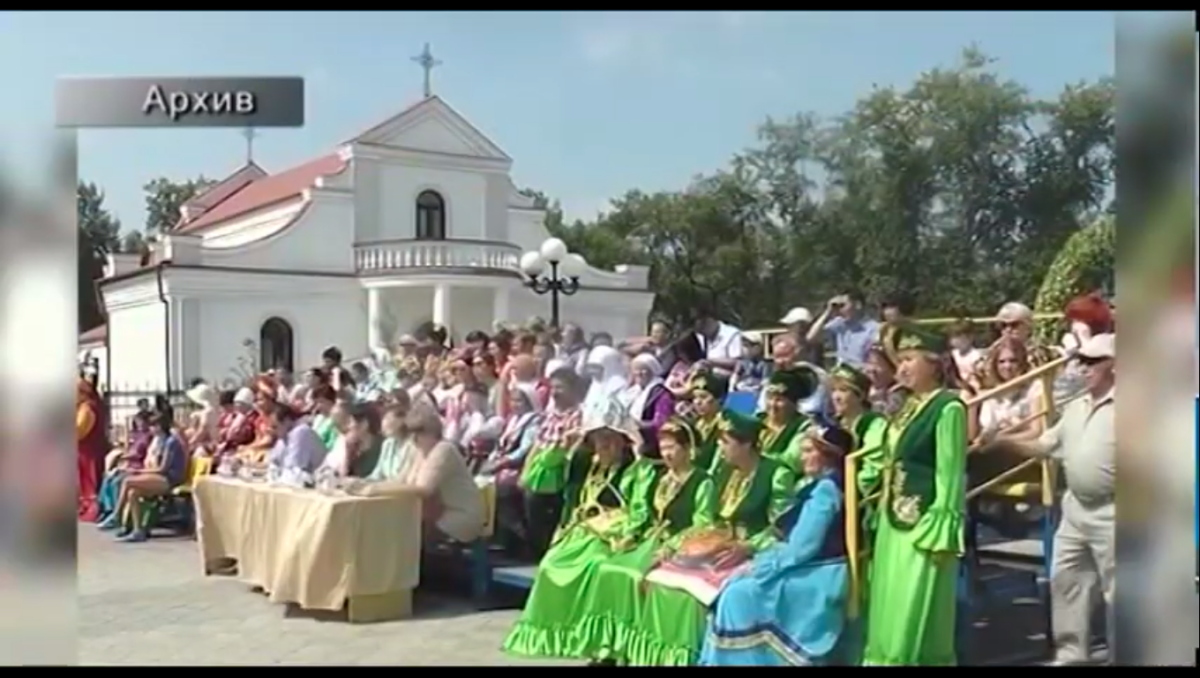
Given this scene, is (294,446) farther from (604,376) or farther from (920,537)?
(920,537)

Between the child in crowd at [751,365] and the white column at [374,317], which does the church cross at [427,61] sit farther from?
the child in crowd at [751,365]

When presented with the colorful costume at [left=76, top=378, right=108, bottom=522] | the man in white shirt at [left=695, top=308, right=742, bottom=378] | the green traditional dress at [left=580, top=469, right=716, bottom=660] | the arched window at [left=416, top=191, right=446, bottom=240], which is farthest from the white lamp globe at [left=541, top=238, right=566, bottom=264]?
the colorful costume at [left=76, top=378, right=108, bottom=522]

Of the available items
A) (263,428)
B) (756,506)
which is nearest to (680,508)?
(756,506)

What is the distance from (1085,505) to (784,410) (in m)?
0.89

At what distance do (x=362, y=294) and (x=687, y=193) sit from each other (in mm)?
1026

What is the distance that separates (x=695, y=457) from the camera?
400cm

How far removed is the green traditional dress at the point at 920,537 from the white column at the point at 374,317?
5.10 ft

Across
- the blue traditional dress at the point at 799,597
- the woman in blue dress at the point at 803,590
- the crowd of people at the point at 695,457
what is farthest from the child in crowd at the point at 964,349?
the blue traditional dress at the point at 799,597

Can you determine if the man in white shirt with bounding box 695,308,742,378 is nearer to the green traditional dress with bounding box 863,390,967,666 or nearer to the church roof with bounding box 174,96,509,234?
the green traditional dress with bounding box 863,390,967,666

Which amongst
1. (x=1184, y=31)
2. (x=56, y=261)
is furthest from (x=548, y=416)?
(x=1184, y=31)

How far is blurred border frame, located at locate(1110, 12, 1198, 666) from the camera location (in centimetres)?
353

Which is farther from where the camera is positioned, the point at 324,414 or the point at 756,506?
the point at 324,414

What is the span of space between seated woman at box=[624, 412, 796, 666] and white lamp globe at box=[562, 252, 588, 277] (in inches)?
24.6

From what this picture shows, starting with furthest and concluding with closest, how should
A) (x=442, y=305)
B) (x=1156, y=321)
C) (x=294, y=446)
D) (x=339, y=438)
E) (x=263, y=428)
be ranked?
(x=294, y=446), (x=339, y=438), (x=263, y=428), (x=442, y=305), (x=1156, y=321)
